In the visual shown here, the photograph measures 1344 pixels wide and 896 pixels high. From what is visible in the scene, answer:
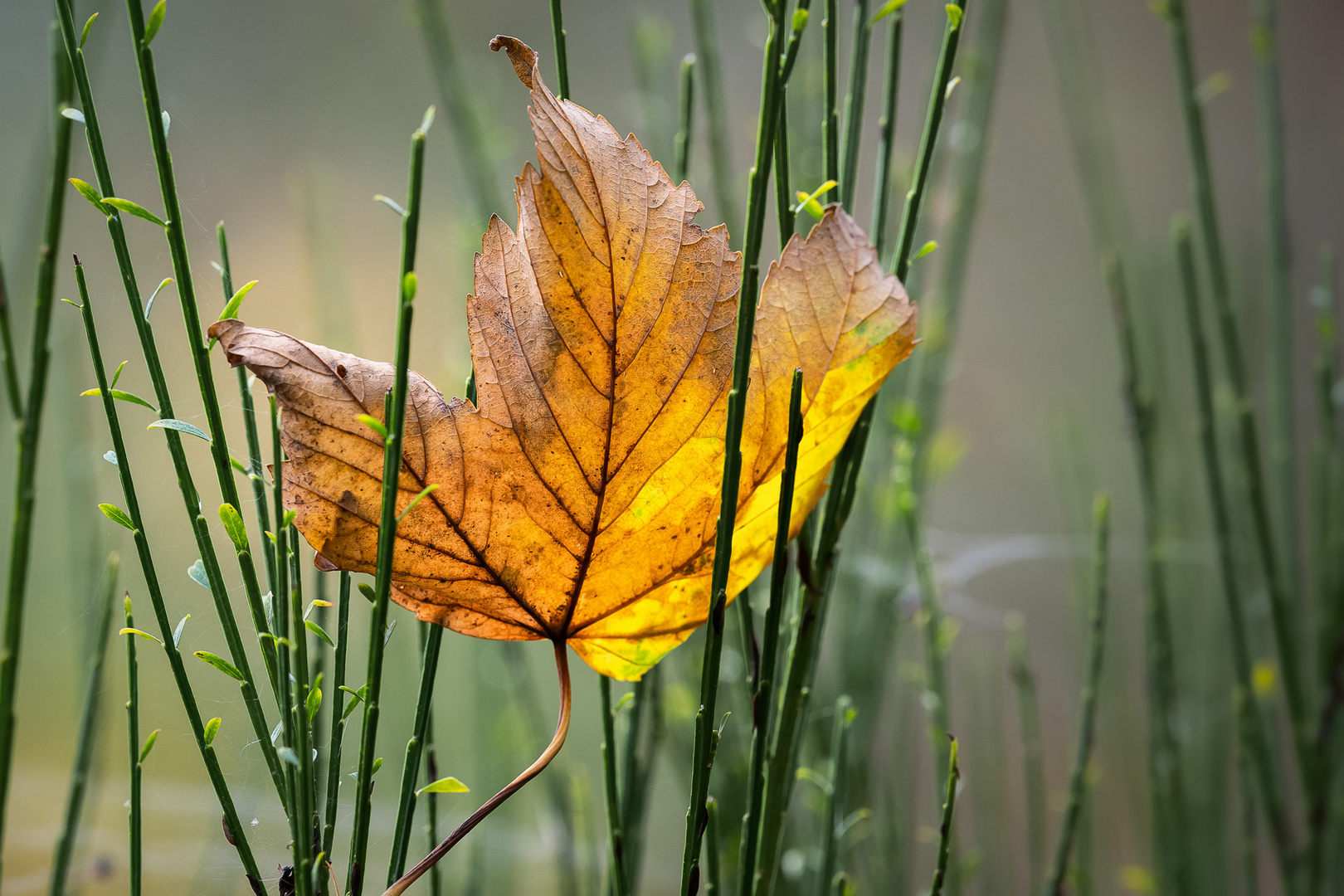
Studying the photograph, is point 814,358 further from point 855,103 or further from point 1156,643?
point 1156,643

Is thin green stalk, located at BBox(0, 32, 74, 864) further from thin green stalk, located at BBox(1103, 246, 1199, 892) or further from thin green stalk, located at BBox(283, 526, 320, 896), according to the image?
thin green stalk, located at BBox(1103, 246, 1199, 892)

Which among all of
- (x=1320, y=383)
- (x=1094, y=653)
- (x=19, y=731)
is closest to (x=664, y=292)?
(x=1094, y=653)

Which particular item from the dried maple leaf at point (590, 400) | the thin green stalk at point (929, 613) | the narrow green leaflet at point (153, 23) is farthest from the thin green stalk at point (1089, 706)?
the narrow green leaflet at point (153, 23)

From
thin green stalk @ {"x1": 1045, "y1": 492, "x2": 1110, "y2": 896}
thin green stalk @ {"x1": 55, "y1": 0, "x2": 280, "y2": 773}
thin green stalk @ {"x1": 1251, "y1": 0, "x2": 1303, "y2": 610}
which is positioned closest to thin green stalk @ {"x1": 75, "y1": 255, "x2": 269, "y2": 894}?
thin green stalk @ {"x1": 55, "y1": 0, "x2": 280, "y2": 773}

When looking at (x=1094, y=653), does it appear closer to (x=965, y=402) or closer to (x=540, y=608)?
(x=540, y=608)

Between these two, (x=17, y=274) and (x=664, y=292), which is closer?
(x=664, y=292)
